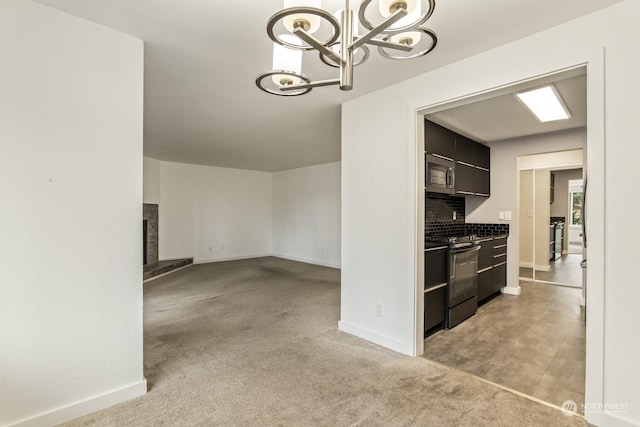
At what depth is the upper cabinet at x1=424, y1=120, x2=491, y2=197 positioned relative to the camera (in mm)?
3393

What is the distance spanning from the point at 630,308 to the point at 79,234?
3.22 m

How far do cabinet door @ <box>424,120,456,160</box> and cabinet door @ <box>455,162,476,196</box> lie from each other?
0.29 metres

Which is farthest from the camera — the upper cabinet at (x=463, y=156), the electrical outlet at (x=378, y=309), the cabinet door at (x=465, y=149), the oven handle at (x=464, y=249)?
the cabinet door at (x=465, y=149)

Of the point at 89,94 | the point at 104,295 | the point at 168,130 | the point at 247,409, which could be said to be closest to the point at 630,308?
the point at 247,409

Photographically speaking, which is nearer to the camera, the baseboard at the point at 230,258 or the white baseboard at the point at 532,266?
the white baseboard at the point at 532,266

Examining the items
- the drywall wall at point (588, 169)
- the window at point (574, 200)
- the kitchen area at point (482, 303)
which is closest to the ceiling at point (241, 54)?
the drywall wall at point (588, 169)

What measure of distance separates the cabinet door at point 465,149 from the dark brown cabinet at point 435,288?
4.80 ft

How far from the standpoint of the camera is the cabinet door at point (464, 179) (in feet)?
12.9

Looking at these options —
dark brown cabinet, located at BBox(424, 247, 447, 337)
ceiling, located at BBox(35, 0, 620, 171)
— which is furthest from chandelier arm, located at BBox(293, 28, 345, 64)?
dark brown cabinet, located at BBox(424, 247, 447, 337)

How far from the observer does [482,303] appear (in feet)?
→ 13.7

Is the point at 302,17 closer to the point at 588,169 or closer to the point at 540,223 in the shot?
the point at 588,169

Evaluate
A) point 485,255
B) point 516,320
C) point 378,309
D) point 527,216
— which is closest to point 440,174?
point 485,255

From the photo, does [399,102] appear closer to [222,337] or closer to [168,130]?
[222,337]

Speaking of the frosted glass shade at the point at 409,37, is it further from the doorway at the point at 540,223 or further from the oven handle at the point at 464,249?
the doorway at the point at 540,223
